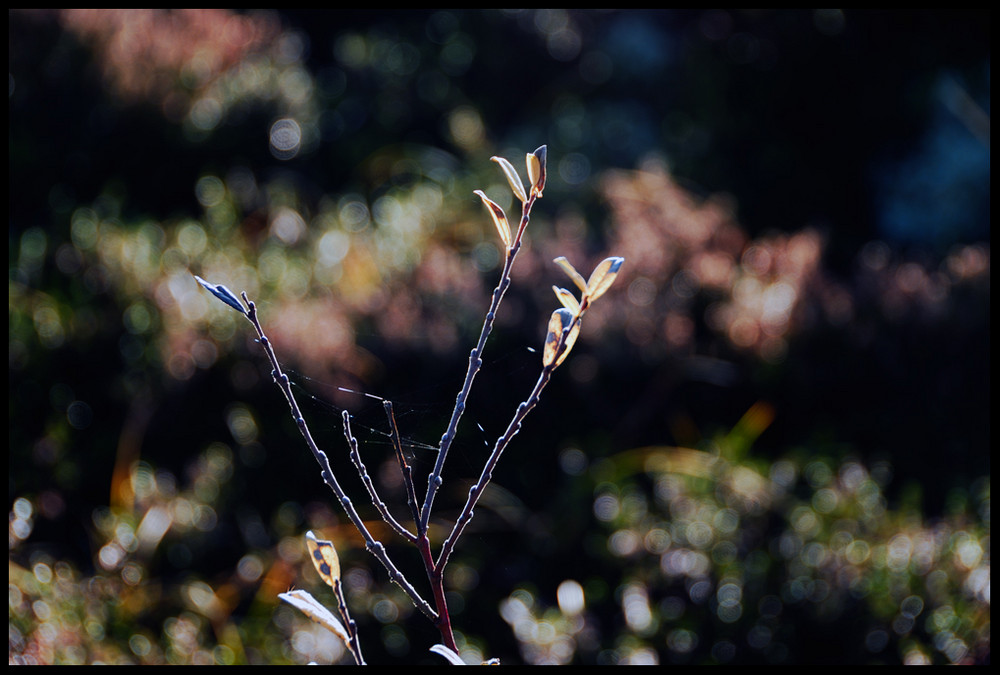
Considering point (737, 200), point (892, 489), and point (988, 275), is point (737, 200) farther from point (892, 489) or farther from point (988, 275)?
point (892, 489)

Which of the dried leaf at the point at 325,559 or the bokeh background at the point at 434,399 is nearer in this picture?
the dried leaf at the point at 325,559

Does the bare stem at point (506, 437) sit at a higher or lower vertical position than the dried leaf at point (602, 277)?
lower

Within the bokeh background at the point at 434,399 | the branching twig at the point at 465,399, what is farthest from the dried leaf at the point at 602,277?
the bokeh background at the point at 434,399

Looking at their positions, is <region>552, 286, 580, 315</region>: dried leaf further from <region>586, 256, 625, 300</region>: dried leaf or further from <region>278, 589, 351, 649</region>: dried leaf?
<region>278, 589, 351, 649</region>: dried leaf

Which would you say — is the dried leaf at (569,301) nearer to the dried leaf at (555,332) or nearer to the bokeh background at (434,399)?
the dried leaf at (555,332)

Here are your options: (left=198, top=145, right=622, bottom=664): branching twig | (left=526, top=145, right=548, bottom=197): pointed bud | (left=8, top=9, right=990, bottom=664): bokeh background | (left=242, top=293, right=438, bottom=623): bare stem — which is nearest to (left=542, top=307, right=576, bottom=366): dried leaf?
(left=198, top=145, right=622, bottom=664): branching twig

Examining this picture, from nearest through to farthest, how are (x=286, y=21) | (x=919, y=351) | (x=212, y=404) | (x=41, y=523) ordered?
1. (x=41, y=523)
2. (x=212, y=404)
3. (x=919, y=351)
4. (x=286, y=21)

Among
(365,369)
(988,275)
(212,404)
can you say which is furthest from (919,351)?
(212,404)

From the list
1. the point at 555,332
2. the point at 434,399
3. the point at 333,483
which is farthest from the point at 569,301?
the point at 434,399
